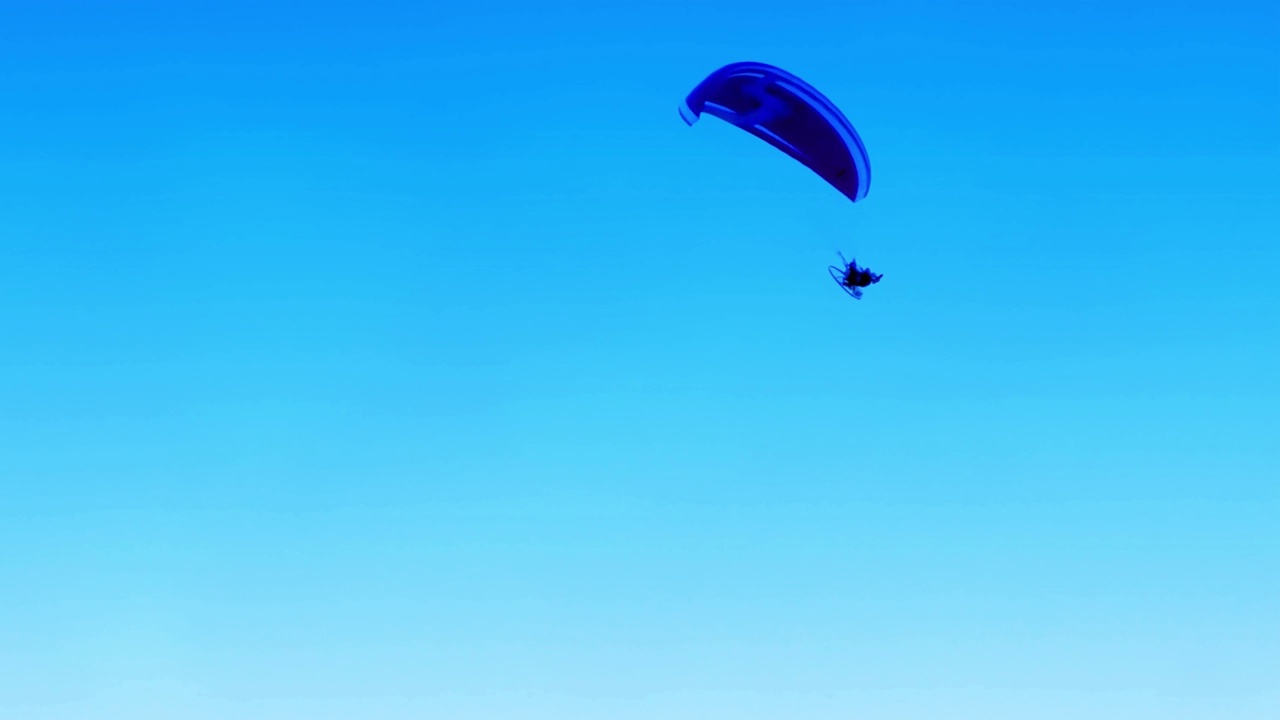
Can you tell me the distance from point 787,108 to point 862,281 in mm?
4759

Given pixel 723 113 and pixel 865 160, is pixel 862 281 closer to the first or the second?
pixel 865 160

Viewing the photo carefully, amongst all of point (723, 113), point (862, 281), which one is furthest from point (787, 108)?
point (862, 281)

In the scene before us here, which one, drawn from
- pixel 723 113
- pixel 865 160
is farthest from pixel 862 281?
pixel 723 113

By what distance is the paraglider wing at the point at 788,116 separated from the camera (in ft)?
103

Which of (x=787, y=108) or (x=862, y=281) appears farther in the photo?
(x=862, y=281)

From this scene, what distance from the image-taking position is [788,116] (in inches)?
Result: 1286

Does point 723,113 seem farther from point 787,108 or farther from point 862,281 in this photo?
point 862,281

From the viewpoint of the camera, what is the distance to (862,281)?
3472 centimetres

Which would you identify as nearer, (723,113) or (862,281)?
(723,113)

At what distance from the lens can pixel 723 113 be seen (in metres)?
32.6

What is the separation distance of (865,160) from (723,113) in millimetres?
3409

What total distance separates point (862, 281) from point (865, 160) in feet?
9.94

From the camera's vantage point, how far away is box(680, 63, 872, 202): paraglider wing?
1241 inches

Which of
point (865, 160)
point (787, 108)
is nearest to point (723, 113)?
point (787, 108)
